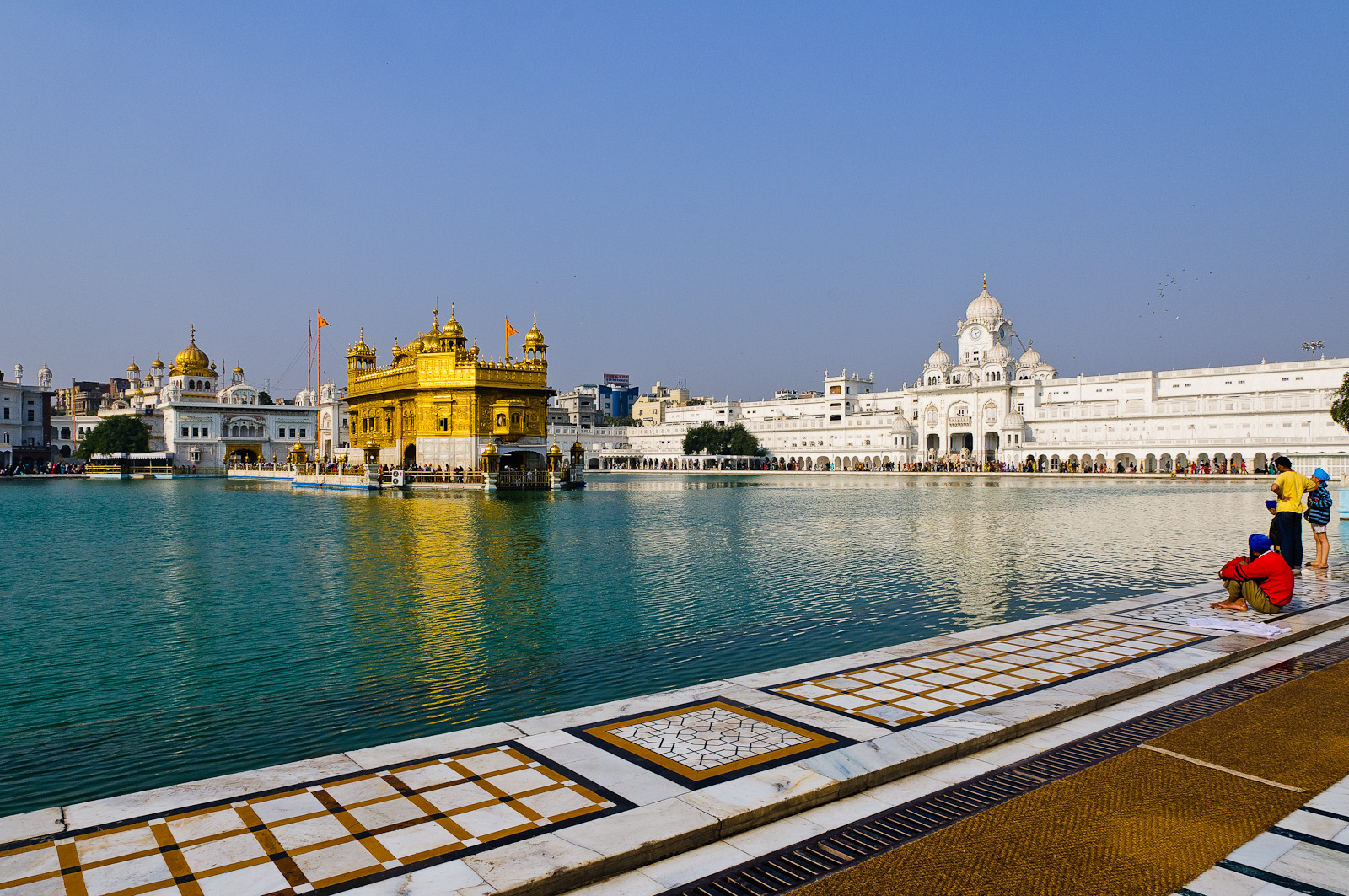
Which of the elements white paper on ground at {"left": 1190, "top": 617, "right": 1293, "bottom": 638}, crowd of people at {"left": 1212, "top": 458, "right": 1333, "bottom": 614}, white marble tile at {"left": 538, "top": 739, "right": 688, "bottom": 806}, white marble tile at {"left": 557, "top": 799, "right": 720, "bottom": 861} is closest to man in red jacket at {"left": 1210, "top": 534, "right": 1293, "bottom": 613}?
crowd of people at {"left": 1212, "top": 458, "right": 1333, "bottom": 614}

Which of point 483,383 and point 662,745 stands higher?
point 483,383

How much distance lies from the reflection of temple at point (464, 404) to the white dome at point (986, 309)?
71787 millimetres

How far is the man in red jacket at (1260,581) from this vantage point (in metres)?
10.5

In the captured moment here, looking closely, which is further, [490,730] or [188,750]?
[188,750]

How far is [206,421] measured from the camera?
3561 inches

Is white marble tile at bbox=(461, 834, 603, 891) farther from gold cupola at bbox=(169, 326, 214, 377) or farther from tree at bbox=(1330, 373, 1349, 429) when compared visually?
gold cupola at bbox=(169, 326, 214, 377)

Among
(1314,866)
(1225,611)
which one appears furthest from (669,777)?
(1225,611)

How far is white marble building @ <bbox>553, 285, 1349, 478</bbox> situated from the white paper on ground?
68.9 metres

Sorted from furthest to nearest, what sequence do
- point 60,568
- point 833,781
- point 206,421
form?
point 206,421 < point 60,568 < point 833,781

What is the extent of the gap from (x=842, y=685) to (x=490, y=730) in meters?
3.04

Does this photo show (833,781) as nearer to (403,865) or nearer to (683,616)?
(403,865)

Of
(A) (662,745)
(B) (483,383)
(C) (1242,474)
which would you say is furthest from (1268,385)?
(A) (662,745)

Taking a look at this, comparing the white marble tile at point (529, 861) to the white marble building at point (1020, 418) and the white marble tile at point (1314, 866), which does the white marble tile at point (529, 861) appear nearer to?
the white marble tile at point (1314, 866)

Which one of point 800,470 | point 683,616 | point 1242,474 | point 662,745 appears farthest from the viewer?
point 800,470
